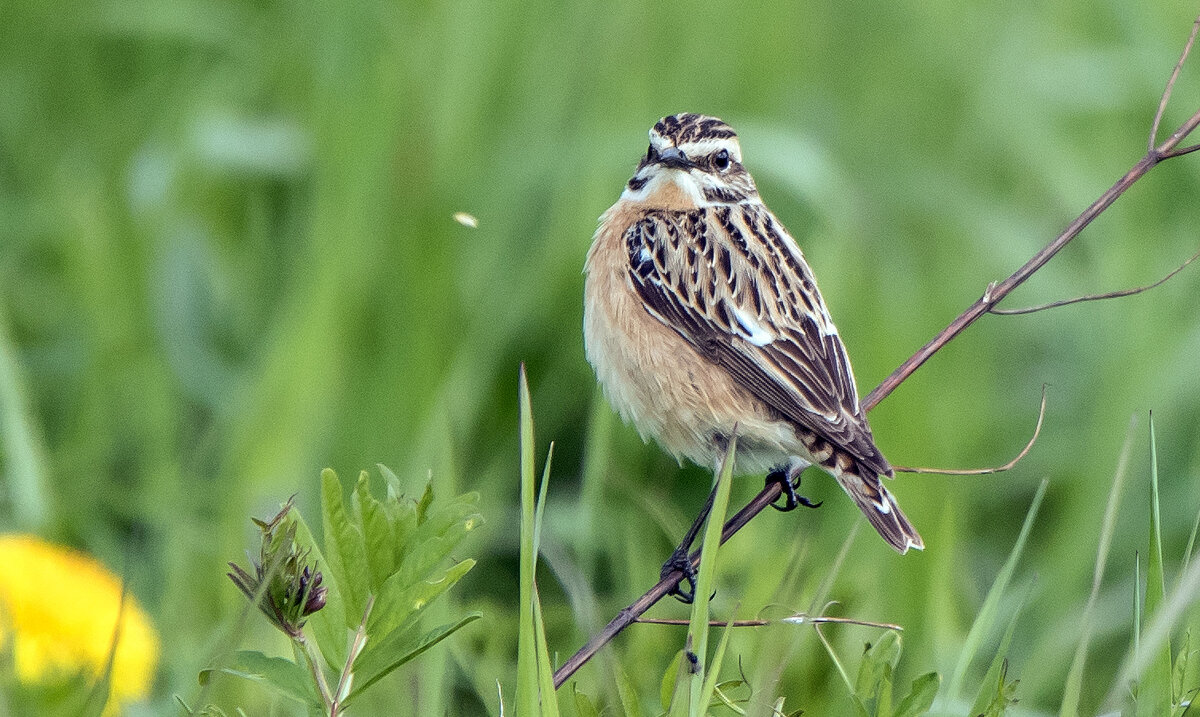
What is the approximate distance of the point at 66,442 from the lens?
6.34 m

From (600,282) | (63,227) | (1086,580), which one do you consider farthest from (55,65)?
(1086,580)

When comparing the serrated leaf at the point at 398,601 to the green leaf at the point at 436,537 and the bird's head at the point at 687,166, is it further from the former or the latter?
the bird's head at the point at 687,166

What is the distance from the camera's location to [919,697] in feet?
8.77

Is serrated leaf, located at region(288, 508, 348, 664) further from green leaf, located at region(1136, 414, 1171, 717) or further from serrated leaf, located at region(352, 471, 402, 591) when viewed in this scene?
green leaf, located at region(1136, 414, 1171, 717)

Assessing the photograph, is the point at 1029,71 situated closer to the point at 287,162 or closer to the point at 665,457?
the point at 665,457

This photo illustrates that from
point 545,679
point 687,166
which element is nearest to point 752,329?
point 687,166

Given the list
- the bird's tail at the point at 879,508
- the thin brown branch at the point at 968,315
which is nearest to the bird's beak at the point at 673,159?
Result: the bird's tail at the point at 879,508

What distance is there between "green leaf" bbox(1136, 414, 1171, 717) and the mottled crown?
7.62 ft

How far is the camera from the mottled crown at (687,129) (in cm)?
483

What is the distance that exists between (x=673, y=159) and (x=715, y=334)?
0.66 meters

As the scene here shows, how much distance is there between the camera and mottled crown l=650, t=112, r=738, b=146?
4828mm

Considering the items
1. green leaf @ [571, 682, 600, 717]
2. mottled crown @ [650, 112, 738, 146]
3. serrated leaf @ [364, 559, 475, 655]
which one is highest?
mottled crown @ [650, 112, 738, 146]

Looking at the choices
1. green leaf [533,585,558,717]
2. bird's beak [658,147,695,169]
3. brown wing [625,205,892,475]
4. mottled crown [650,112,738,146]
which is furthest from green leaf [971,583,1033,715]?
mottled crown [650,112,738,146]

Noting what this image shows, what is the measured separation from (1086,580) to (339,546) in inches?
193
